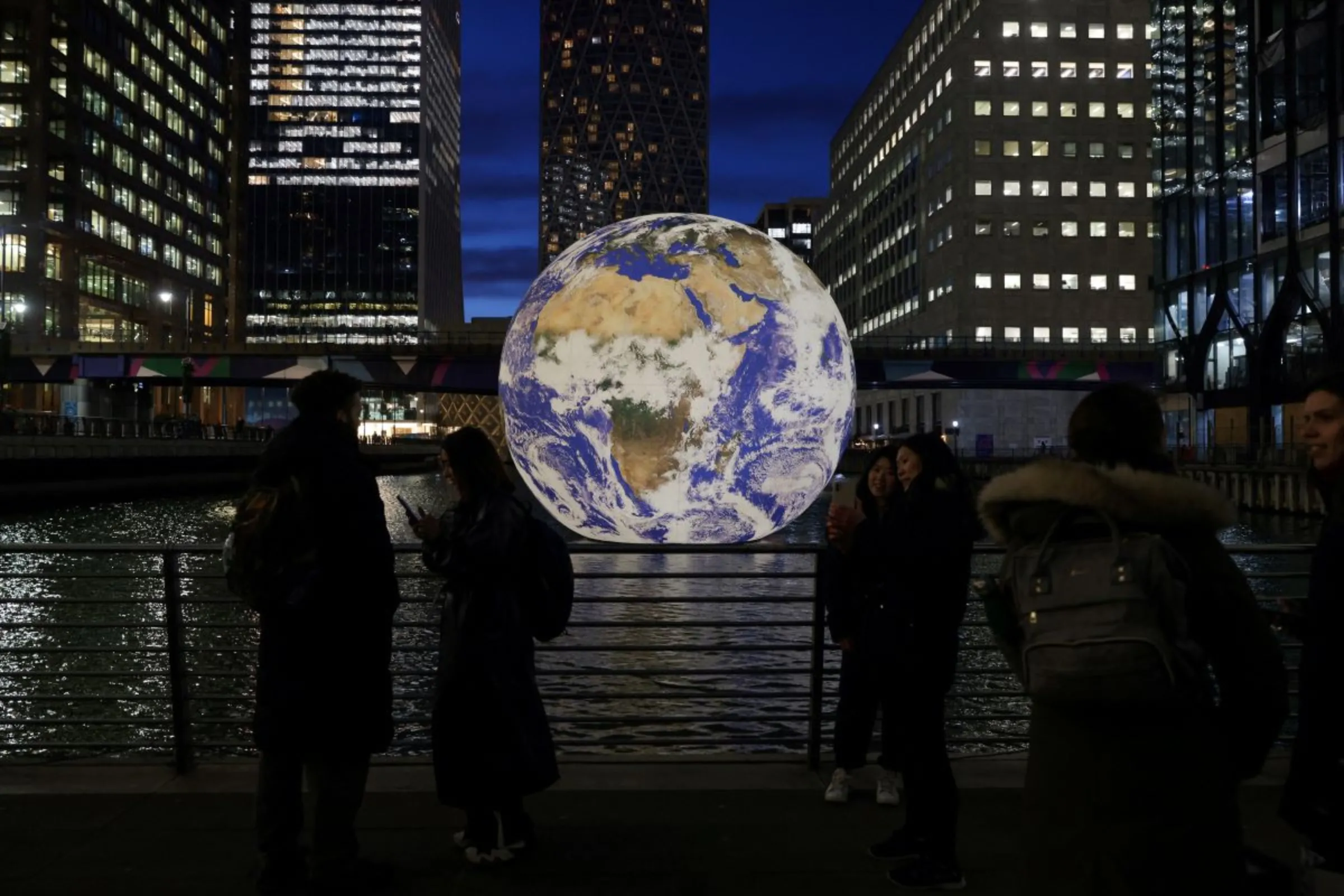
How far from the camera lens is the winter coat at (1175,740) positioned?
2.96 meters

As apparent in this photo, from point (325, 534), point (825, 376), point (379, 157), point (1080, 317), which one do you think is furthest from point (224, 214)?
point (325, 534)

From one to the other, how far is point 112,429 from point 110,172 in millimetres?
44184

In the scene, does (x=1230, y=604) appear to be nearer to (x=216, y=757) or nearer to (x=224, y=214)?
(x=216, y=757)

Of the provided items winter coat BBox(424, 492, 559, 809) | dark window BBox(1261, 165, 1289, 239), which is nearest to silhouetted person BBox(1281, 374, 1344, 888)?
winter coat BBox(424, 492, 559, 809)

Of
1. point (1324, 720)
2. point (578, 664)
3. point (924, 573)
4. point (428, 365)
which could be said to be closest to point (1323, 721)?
point (1324, 720)

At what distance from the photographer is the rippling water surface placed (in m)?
6.37

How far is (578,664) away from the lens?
12836 millimetres

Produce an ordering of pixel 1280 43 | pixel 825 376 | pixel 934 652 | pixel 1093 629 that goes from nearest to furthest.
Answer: pixel 1093 629 → pixel 934 652 → pixel 825 376 → pixel 1280 43

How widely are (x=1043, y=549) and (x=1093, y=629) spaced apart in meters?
0.23

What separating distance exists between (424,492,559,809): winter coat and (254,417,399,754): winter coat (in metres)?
0.30

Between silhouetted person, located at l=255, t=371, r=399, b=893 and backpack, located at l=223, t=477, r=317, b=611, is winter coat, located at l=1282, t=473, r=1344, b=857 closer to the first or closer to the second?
silhouetted person, located at l=255, t=371, r=399, b=893

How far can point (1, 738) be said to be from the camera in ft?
31.7

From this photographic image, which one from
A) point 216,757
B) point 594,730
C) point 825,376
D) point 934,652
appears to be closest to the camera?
point 934,652

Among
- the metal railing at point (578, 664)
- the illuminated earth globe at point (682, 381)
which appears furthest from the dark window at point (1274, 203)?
the illuminated earth globe at point (682, 381)
